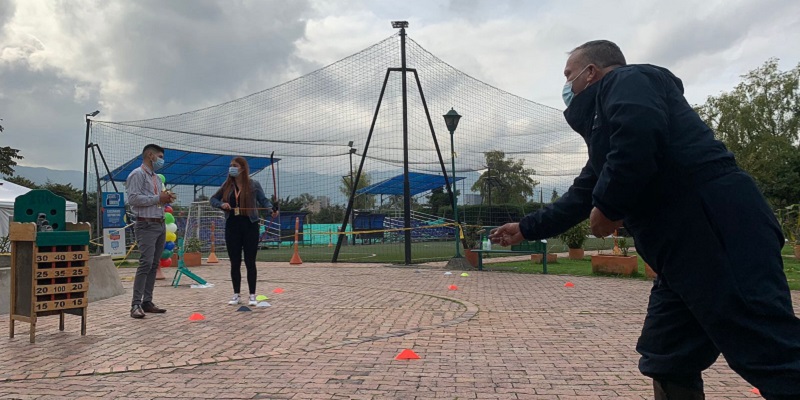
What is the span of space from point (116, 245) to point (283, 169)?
16.2ft

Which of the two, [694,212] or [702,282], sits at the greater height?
[694,212]

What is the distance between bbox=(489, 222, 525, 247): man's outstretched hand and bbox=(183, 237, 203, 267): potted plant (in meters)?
13.7

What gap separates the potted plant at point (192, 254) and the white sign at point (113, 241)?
201 cm

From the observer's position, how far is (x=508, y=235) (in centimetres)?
245

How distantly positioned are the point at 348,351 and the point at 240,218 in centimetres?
280

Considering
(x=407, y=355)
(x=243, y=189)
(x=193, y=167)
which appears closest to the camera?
(x=407, y=355)

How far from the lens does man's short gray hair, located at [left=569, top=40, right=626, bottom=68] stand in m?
2.27

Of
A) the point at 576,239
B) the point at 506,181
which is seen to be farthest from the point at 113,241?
the point at 506,181

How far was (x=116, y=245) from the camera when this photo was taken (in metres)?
16.1

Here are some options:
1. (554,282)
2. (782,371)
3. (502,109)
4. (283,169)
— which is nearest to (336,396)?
(782,371)

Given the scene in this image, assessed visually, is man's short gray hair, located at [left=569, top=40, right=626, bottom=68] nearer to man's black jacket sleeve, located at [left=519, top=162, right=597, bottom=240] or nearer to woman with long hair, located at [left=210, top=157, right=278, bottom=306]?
man's black jacket sleeve, located at [left=519, top=162, right=597, bottom=240]

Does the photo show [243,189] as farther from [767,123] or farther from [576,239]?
[767,123]

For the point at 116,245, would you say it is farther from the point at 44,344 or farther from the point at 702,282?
the point at 702,282

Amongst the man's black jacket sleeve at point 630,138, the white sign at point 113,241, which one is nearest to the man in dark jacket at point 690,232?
the man's black jacket sleeve at point 630,138
